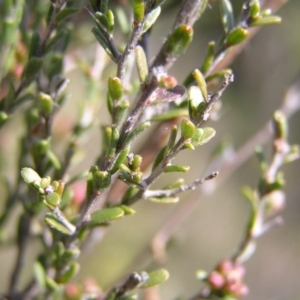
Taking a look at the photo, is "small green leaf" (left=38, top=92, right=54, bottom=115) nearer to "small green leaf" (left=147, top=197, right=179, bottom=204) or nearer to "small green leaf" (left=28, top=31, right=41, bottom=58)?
"small green leaf" (left=28, top=31, right=41, bottom=58)

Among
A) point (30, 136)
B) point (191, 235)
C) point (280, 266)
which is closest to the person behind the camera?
point (30, 136)

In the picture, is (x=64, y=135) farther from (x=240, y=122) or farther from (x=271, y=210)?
(x=240, y=122)

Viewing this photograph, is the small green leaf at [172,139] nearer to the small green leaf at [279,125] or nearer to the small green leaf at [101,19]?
the small green leaf at [101,19]

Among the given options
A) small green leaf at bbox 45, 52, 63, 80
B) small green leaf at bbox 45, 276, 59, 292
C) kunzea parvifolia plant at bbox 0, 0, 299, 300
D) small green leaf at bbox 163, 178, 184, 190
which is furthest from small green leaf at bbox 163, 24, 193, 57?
small green leaf at bbox 45, 276, 59, 292

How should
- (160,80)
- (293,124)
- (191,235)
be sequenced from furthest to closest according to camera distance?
(293,124) < (191,235) < (160,80)

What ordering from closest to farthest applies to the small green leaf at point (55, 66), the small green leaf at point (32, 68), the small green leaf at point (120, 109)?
the small green leaf at point (120, 109) → the small green leaf at point (32, 68) → the small green leaf at point (55, 66)

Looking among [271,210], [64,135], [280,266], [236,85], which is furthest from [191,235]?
[271,210]

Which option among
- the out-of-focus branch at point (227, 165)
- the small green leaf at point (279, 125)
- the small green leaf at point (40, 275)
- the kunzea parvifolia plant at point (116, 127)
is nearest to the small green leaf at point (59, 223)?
the kunzea parvifolia plant at point (116, 127)

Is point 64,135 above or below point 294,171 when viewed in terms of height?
above

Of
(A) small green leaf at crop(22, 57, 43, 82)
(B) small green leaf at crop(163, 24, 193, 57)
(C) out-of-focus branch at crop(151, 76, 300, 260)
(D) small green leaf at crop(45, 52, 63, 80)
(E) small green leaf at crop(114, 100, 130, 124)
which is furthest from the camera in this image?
(C) out-of-focus branch at crop(151, 76, 300, 260)
